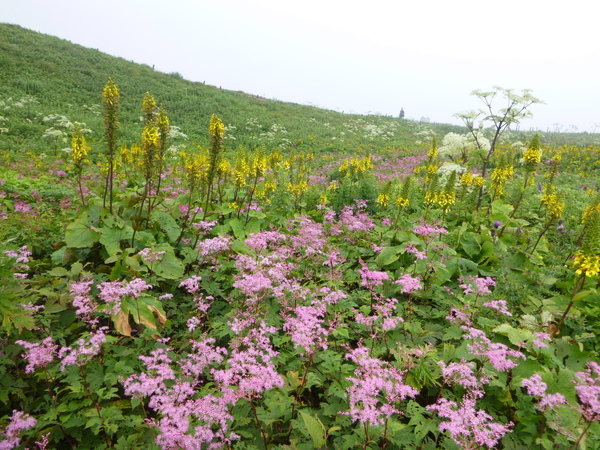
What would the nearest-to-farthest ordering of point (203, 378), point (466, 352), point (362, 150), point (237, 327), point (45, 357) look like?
1. point (45, 357)
2. point (237, 327)
3. point (466, 352)
4. point (203, 378)
5. point (362, 150)

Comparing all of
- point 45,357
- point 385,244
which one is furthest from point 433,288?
point 45,357

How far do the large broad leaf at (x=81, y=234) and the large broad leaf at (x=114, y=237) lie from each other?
0.10 m

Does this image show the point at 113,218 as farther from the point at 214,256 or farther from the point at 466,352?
the point at 466,352

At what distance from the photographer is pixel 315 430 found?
8.13ft

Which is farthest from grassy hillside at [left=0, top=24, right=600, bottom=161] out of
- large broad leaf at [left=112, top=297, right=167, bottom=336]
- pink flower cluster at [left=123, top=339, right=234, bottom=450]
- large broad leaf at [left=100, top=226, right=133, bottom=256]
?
pink flower cluster at [left=123, top=339, right=234, bottom=450]

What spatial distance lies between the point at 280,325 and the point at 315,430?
1.44 metres

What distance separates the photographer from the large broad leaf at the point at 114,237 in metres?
4.62

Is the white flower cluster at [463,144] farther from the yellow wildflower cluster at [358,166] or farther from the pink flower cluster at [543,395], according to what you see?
the pink flower cluster at [543,395]

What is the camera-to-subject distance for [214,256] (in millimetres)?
4820

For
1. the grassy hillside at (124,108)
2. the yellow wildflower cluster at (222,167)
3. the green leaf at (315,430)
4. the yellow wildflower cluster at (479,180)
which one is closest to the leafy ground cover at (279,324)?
the green leaf at (315,430)

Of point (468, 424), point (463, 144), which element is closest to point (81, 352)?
point (468, 424)

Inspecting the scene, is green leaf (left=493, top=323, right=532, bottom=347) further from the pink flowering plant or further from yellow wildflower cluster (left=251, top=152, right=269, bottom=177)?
yellow wildflower cluster (left=251, top=152, right=269, bottom=177)

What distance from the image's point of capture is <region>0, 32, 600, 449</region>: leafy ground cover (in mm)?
2592

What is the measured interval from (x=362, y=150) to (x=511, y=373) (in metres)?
21.7
